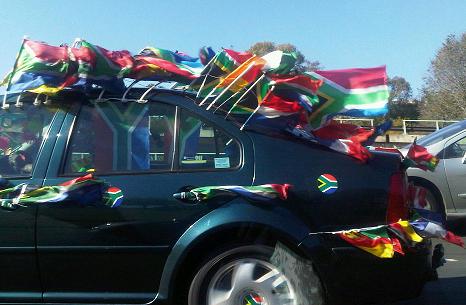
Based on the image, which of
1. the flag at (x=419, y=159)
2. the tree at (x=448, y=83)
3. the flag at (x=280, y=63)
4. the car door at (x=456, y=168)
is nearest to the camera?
the flag at (x=280, y=63)

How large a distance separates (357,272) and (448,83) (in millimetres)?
41303

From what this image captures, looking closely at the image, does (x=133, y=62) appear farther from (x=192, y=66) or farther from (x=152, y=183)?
(x=152, y=183)

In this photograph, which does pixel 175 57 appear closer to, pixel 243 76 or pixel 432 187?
pixel 243 76

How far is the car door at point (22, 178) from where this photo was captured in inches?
140

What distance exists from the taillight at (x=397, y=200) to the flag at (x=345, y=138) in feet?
0.80

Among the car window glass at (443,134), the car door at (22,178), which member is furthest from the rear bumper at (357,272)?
the car window glass at (443,134)

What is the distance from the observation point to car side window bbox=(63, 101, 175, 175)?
366cm

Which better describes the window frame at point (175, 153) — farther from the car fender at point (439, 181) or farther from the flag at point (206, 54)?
the car fender at point (439, 181)

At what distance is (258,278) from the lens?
11.4ft

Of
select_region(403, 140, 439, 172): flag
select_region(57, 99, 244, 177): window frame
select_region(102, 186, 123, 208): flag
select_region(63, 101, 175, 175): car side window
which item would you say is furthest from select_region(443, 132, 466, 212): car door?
select_region(102, 186, 123, 208): flag

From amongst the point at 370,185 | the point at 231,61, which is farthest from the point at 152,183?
the point at 370,185

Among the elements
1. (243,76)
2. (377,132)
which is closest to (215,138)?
(243,76)

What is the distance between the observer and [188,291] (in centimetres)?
354

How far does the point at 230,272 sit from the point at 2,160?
5.84 feet
